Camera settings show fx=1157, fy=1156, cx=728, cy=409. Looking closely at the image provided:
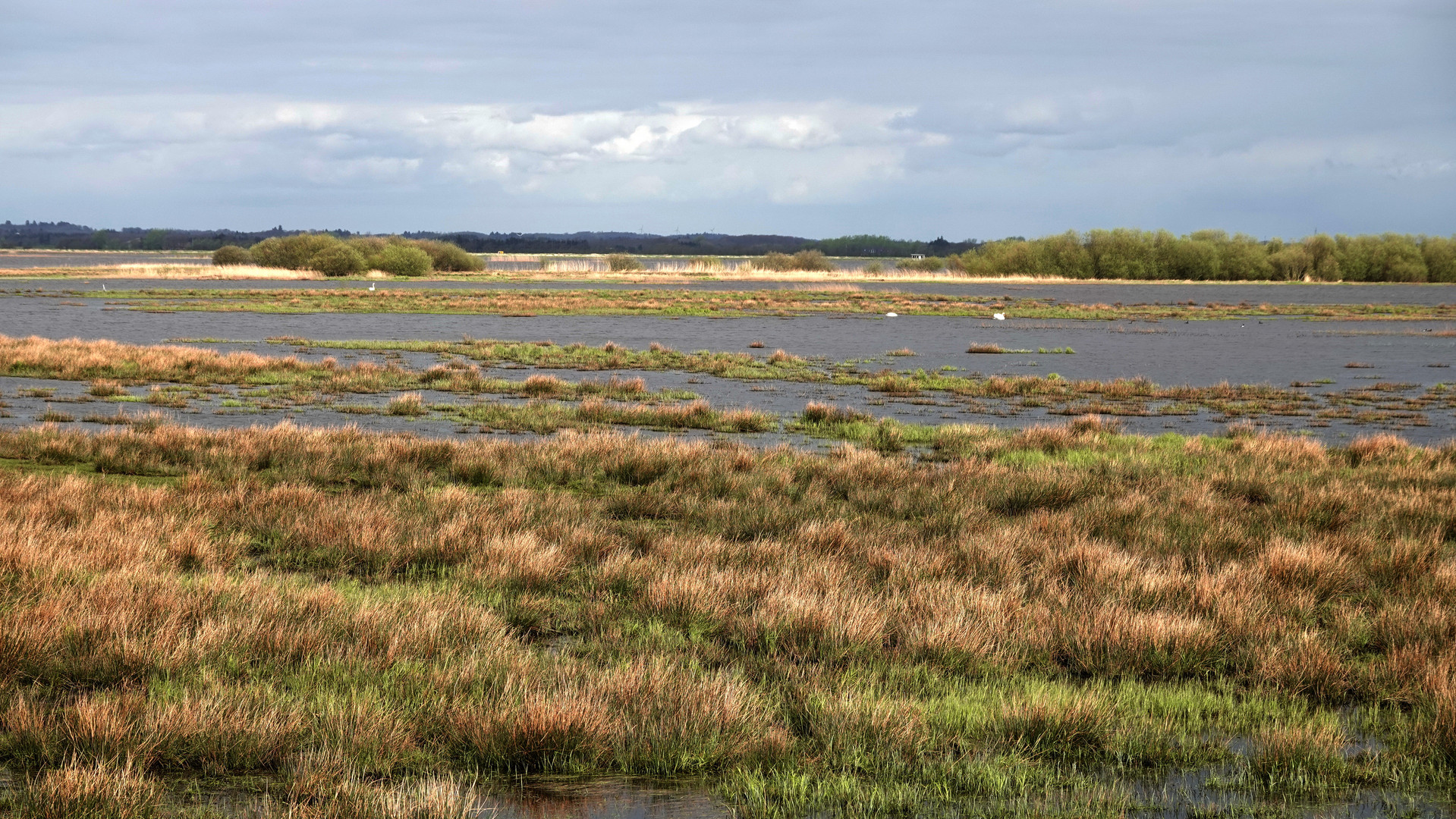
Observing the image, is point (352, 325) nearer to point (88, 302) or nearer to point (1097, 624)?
point (88, 302)

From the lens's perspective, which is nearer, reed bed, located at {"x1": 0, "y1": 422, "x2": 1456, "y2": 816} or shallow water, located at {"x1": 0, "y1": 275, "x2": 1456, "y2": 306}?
reed bed, located at {"x1": 0, "y1": 422, "x2": 1456, "y2": 816}

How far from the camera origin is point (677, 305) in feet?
231

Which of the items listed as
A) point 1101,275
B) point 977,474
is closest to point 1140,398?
point 977,474

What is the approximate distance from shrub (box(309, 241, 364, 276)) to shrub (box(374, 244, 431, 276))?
5321mm

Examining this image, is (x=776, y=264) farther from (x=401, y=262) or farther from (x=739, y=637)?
(x=739, y=637)

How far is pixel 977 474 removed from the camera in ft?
46.0

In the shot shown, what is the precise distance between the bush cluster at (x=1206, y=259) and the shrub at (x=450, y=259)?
64176 mm

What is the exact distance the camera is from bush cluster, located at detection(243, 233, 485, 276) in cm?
12481

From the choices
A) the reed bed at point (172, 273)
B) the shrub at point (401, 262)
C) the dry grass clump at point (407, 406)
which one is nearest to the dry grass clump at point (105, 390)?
the dry grass clump at point (407, 406)

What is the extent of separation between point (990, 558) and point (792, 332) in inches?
1596

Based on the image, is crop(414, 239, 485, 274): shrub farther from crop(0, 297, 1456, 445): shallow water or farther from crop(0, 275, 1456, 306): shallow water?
crop(0, 297, 1456, 445): shallow water

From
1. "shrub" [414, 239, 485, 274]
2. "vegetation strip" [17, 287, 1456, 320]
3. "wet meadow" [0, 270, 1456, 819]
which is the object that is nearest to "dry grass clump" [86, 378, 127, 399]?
"wet meadow" [0, 270, 1456, 819]

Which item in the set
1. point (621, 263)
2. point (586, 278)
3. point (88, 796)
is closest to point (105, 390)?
point (88, 796)

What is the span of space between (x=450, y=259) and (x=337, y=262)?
30.6m
